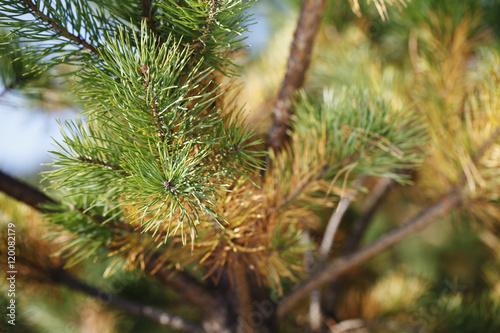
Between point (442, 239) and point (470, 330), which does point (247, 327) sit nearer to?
point (470, 330)

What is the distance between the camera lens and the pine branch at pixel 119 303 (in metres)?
0.42

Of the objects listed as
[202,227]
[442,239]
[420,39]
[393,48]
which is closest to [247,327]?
[202,227]

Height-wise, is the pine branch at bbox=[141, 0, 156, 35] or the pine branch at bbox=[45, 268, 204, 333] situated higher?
the pine branch at bbox=[141, 0, 156, 35]

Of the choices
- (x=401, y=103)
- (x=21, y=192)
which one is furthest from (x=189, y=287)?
(x=401, y=103)

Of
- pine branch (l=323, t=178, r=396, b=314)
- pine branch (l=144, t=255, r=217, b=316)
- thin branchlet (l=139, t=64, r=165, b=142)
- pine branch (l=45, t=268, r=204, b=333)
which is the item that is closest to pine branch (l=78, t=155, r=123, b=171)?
thin branchlet (l=139, t=64, r=165, b=142)

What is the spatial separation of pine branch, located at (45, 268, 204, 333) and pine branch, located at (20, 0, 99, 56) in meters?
0.29

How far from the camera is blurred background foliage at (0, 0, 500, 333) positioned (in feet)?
1.20

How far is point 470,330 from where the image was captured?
1.50 feet

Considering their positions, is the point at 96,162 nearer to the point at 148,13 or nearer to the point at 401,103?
the point at 148,13

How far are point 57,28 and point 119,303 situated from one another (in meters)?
0.33

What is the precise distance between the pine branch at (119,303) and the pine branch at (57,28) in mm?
285

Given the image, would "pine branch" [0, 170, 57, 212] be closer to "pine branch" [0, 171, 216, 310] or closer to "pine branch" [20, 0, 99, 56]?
"pine branch" [0, 171, 216, 310]

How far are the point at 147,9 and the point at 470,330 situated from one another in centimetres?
49

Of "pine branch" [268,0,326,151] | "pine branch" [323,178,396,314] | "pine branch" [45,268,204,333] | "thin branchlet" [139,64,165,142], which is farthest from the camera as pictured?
"pine branch" [323,178,396,314]
